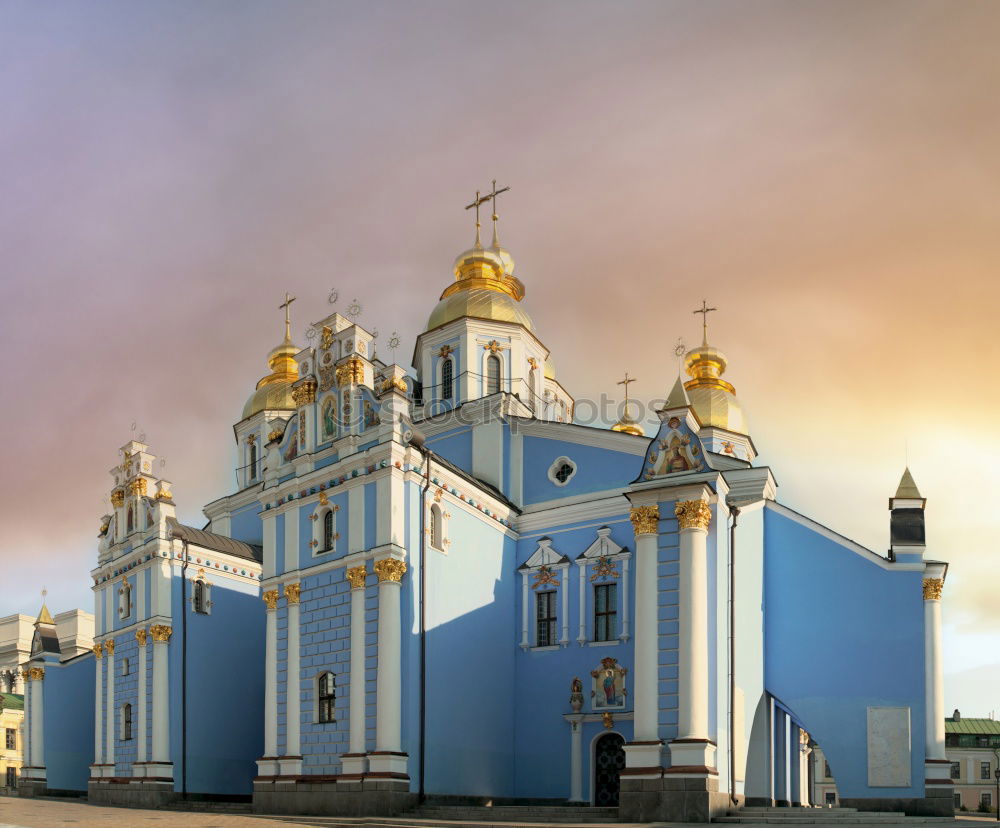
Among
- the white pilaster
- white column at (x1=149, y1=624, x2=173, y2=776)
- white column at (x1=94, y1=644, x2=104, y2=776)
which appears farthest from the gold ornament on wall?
white column at (x1=94, y1=644, x2=104, y2=776)

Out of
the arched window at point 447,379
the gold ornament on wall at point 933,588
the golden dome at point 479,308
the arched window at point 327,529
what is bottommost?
the gold ornament on wall at point 933,588

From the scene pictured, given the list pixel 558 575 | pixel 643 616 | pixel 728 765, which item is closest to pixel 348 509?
pixel 558 575

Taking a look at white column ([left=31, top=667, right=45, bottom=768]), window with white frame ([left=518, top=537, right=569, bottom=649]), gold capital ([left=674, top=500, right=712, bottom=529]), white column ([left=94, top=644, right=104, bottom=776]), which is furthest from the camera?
white column ([left=31, top=667, right=45, bottom=768])

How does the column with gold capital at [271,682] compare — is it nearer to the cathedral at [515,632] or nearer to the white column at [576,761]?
the cathedral at [515,632]

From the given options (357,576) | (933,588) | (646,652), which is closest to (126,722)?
(357,576)

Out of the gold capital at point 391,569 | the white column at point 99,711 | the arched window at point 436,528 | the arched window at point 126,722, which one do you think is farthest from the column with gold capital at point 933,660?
the white column at point 99,711

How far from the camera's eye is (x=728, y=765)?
20.9 meters

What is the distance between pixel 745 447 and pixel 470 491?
49.8 ft

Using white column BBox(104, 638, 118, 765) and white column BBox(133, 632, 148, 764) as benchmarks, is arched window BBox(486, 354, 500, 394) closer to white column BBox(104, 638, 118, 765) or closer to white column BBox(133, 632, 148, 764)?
white column BBox(133, 632, 148, 764)

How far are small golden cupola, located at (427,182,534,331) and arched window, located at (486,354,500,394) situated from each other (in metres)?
1.14

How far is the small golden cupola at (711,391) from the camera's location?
38062 mm

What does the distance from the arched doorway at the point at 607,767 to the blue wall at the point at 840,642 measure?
3.50m

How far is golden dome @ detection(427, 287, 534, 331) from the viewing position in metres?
32.1

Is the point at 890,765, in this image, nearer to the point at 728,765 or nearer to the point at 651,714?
the point at 728,765
